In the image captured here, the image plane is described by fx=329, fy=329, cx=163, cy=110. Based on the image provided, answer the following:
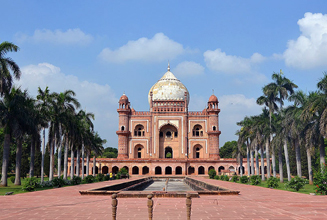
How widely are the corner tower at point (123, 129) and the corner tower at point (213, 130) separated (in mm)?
12918

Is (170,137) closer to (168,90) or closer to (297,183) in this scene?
(168,90)

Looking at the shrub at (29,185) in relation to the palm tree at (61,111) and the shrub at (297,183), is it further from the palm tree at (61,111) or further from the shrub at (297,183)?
the shrub at (297,183)

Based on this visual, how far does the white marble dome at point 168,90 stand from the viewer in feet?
185

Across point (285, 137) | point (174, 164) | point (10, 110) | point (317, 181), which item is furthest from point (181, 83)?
point (317, 181)

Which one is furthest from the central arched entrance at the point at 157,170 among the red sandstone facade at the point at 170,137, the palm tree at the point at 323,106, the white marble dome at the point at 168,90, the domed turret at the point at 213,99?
the palm tree at the point at 323,106

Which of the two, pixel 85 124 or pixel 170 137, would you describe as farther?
pixel 170 137

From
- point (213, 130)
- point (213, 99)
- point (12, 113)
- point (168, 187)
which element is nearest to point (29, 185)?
point (12, 113)

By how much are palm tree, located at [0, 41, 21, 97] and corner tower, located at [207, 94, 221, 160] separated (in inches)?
1361

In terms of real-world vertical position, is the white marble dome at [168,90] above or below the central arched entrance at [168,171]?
above

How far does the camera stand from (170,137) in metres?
53.0

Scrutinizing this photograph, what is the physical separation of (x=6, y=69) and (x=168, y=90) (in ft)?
124

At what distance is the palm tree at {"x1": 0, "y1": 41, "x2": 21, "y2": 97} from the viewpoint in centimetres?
2062

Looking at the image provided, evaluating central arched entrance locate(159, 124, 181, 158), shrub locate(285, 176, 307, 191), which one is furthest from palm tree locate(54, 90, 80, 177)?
central arched entrance locate(159, 124, 181, 158)

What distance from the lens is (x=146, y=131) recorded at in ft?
172
